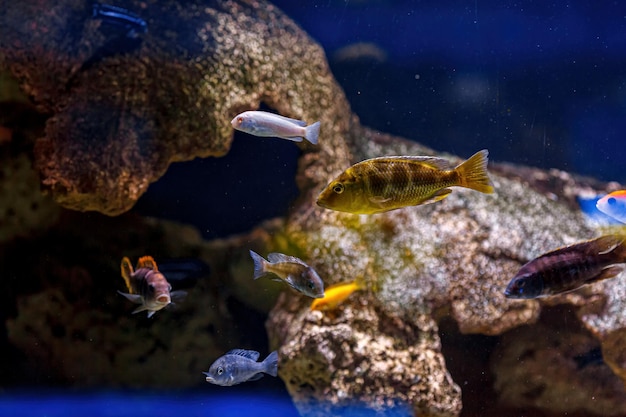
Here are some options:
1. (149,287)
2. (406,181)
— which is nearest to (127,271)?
(149,287)

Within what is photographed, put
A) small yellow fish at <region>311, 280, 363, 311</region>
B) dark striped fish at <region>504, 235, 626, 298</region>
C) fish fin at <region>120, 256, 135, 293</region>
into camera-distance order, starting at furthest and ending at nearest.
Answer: small yellow fish at <region>311, 280, 363, 311</region>, fish fin at <region>120, 256, 135, 293</region>, dark striped fish at <region>504, 235, 626, 298</region>

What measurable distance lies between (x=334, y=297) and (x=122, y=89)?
7.52ft

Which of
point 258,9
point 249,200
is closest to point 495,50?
point 258,9

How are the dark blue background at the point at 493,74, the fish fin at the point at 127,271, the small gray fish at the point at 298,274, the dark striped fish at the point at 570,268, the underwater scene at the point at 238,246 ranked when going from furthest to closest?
the dark blue background at the point at 493,74 < the underwater scene at the point at 238,246 < the fish fin at the point at 127,271 < the small gray fish at the point at 298,274 < the dark striped fish at the point at 570,268

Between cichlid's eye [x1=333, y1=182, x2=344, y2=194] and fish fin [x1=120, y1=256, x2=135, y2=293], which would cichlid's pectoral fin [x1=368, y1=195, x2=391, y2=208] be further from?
fish fin [x1=120, y1=256, x2=135, y2=293]

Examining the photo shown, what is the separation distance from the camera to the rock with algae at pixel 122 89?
359 cm

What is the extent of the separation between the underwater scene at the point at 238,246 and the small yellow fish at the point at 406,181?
146 centimetres

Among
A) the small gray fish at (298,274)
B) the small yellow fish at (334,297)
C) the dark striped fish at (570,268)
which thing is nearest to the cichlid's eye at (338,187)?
the small gray fish at (298,274)

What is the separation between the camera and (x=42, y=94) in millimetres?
3658

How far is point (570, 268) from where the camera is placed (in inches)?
83.7

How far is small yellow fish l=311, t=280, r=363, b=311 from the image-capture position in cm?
340

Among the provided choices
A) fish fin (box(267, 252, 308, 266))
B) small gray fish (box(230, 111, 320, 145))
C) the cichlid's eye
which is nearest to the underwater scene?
fish fin (box(267, 252, 308, 266))

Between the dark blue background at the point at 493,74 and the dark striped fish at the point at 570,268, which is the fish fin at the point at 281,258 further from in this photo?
the dark blue background at the point at 493,74

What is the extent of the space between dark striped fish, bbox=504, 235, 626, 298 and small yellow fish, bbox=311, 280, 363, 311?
1469 millimetres
